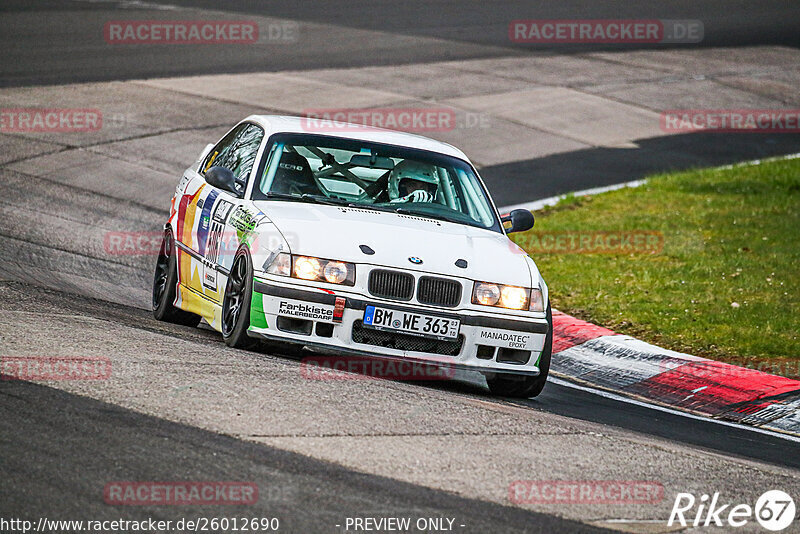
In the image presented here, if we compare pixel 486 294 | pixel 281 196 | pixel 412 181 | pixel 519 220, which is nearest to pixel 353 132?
pixel 412 181

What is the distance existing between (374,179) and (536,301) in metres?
1.69

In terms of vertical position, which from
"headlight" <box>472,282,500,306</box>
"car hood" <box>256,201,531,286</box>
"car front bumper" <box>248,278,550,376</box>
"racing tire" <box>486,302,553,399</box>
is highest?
"car hood" <box>256,201,531,286</box>

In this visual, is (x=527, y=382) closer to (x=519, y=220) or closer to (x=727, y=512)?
(x=519, y=220)

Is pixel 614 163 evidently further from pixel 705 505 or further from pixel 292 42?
pixel 705 505

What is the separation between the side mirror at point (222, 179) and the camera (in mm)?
8586

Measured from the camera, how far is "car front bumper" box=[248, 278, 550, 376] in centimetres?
757

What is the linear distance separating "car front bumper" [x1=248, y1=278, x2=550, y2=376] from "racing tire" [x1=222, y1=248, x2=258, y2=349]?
84 millimetres

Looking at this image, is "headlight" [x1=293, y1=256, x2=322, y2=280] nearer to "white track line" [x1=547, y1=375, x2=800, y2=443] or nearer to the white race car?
the white race car

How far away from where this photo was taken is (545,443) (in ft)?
21.2

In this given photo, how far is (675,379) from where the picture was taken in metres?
9.58

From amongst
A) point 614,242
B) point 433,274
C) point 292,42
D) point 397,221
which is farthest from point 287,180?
point 292,42

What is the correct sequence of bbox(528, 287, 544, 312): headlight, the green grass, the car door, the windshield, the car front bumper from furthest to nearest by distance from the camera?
the green grass
the windshield
the car door
bbox(528, 287, 544, 312): headlight
the car front bumper

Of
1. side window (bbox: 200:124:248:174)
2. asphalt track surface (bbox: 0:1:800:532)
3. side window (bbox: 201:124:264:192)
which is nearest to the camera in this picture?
asphalt track surface (bbox: 0:1:800:532)

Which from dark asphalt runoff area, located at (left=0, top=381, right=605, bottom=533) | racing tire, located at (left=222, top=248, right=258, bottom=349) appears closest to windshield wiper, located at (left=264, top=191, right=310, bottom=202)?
racing tire, located at (left=222, top=248, right=258, bottom=349)
